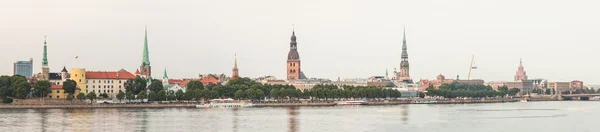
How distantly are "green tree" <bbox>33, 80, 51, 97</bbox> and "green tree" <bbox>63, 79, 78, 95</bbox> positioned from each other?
1666 mm

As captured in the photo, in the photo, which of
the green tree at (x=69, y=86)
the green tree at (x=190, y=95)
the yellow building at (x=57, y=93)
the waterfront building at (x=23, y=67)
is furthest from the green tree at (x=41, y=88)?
the waterfront building at (x=23, y=67)

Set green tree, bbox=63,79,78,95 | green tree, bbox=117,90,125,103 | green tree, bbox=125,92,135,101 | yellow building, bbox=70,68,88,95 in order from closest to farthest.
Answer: green tree, bbox=63,79,78,95 < green tree, bbox=125,92,135,101 < green tree, bbox=117,90,125,103 < yellow building, bbox=70,68,88,95

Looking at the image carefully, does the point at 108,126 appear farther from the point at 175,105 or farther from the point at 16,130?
the point at 175,105

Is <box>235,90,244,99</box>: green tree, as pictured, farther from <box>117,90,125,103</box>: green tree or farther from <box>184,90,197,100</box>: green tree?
<box>117,90,125,103</box>: green tree

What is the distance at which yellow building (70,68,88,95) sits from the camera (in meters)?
95.8

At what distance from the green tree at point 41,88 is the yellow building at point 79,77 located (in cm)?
708

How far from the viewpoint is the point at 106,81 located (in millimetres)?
99750

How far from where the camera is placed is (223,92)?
105500mm

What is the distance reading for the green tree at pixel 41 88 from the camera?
3415 inches

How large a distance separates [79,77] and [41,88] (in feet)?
30.8

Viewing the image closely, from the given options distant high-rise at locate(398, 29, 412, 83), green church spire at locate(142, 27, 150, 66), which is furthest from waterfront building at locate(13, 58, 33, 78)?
distant high-rise at locate(398, 29, 412, 83)

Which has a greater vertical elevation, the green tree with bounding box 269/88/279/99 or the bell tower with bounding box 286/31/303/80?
the bell tower with bounding box 286/31/303/80

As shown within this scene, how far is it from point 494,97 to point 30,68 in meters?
78.7

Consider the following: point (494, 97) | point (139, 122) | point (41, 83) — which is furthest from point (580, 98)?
point (139, 122)
